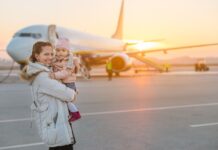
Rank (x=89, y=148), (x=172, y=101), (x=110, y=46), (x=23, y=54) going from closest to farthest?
(x=89, y=148) → (x=172, y=101) → (x=23, y=54) → (x=110, y=46)

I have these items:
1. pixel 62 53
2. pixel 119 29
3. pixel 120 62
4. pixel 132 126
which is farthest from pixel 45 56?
pixel 119 29

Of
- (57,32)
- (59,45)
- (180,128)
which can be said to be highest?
(57,32)

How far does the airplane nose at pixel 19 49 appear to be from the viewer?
22.1m

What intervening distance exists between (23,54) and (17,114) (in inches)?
536

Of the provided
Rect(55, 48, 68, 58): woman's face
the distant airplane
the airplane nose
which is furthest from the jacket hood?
the airplane nose

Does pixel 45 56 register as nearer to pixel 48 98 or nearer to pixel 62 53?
pixel 62 53

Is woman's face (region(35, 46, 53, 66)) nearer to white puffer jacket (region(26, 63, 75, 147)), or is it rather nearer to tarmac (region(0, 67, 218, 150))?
white puffer jacket (region(26, 63, 75, 147))

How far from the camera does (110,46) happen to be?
32438 mm

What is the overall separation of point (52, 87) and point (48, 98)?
14cm

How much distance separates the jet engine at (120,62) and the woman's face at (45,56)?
21.8 metres

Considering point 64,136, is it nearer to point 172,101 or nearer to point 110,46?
point 172,101

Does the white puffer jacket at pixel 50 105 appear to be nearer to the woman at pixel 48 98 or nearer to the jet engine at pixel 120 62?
the woman at pixel 48 98

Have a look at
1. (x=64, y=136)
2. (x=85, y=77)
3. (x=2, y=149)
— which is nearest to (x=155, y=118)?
(x=2, y=149)

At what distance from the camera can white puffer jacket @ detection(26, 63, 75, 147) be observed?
3.17 metres
